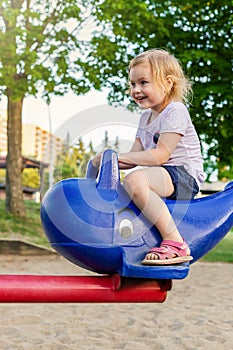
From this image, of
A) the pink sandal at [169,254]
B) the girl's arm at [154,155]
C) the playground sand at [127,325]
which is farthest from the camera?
the playground sand at [127,325]

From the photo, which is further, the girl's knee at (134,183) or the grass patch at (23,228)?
the grass patch at (23,228)

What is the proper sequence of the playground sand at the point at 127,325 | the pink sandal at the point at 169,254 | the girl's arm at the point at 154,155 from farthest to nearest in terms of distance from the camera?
the playground sand at the point at 127,325, the girl's arm at the point at 154,155, the pink sandal at the point at 169,254

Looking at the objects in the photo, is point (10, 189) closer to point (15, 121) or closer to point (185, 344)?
point (15, 121)

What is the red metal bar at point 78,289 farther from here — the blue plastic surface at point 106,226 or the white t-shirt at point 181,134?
the white t-shirt at point 181,134

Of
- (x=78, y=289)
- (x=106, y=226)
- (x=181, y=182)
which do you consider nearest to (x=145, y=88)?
(x=181, y=182)

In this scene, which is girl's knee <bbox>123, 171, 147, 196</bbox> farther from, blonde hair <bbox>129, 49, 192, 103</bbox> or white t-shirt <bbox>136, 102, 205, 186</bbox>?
blonde hair <bbox>129, 49, 192, 103</bbox>

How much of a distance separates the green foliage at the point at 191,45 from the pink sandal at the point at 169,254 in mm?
9752

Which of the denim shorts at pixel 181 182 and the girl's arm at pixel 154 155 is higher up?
the girl's arm at pixel 154 155

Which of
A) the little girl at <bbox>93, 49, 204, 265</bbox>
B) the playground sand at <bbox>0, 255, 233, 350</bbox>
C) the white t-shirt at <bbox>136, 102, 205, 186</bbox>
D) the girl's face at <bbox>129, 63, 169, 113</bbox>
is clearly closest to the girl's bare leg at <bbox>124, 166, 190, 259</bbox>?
the little girl at <bbox>93, 49, 204, 265</bbox>

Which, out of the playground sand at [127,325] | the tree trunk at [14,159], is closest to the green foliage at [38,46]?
the tree trunk at [14,159]

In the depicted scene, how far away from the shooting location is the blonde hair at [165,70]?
7.48 ft

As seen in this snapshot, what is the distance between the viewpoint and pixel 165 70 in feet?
7.53

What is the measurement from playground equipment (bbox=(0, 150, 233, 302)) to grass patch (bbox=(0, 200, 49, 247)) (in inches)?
359

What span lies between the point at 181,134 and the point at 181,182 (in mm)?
184
